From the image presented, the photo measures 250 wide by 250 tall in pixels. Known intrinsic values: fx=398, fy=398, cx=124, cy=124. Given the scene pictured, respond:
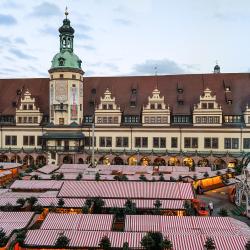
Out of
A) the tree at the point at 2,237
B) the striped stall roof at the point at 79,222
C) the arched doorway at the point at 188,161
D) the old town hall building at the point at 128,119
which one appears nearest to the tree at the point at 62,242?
the striped stall roof at the point at 79,222

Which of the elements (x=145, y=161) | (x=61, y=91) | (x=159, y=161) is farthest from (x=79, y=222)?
(x=61, y=91)

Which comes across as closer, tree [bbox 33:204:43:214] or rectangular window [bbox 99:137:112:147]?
tree [bbox 33:204:43:214]

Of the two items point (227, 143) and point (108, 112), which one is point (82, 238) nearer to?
point (108, 112)

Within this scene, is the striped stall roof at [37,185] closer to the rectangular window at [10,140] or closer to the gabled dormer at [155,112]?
the gabled dormer at [155,112]

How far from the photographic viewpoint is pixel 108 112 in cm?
6047

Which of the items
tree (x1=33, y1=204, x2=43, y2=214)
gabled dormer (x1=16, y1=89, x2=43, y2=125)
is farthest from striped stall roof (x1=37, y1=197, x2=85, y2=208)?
gabled dormer (x1=16, y1=89, x2=43, y2=125)

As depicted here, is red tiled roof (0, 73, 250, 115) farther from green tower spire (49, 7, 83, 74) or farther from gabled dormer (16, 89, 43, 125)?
green tower spire (49, 7, 83, 74)

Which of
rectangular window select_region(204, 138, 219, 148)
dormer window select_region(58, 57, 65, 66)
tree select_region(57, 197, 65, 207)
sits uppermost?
dormer window select_region(58, 57, 65, 66)

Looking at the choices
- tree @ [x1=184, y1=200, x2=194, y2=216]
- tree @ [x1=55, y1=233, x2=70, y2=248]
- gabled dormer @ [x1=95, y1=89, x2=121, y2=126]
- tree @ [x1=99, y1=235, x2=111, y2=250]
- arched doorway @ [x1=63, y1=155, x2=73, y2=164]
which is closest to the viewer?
tree @ [x1=99, y1=235, x2=111, y2=250]

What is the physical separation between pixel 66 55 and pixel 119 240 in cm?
4613

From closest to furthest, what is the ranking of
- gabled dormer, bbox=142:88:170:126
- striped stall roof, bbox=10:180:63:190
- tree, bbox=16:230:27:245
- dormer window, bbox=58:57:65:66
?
tree, bbox=16:230:27:245 < striped stall roof, bbox=10:180:63:190 < gabled dormer, bbox=142:88:170:126 < dormer window, bbox=58:57:65:66

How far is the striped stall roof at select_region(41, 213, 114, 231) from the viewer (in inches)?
850

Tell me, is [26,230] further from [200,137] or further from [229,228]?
[200,137]

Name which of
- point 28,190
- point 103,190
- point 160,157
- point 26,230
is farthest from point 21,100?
point 26,230
